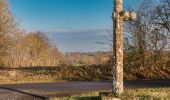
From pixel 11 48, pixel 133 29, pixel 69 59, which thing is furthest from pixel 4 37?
pixel 133 29

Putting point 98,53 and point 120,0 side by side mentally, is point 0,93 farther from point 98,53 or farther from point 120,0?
point 98,53

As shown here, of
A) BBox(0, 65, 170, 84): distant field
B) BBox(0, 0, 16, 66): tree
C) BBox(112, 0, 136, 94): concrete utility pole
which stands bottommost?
BBox(0, 65, 170, 84): distant field

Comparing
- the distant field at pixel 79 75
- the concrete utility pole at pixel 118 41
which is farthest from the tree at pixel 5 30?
the concrete utility pole at pixel 118 41

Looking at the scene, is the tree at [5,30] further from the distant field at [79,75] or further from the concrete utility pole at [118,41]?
the concrete utility pole at [118,41]

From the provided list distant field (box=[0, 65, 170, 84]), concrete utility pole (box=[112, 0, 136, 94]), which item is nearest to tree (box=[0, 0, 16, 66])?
distant field (box=[0, 65, 170, 84])

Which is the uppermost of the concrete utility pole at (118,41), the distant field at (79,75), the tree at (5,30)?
the tree at (5,30)

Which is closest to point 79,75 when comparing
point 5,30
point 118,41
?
point 118,41

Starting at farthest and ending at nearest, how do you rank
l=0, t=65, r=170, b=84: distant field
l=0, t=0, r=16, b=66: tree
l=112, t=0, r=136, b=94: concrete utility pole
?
l=0, t=0, r=16, b=66: tree < l=0, t=65, r=170, b=84: distant field < l=112, t=0, r=136, b=94: concrete utility pole

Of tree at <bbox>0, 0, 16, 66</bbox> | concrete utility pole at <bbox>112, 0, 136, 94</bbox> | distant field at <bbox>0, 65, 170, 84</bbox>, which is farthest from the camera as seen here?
tree at <bbox>0, 0, 16, 66</bbox>

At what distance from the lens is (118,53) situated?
17.9 meters

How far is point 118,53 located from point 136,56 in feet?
58.3

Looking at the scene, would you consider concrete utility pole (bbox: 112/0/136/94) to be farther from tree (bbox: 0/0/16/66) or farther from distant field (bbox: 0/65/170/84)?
tree (bbox: 0/0/16/66)

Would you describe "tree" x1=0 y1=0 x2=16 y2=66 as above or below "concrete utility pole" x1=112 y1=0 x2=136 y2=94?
above

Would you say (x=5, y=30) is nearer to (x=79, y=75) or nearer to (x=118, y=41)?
(x=79, y=75)
